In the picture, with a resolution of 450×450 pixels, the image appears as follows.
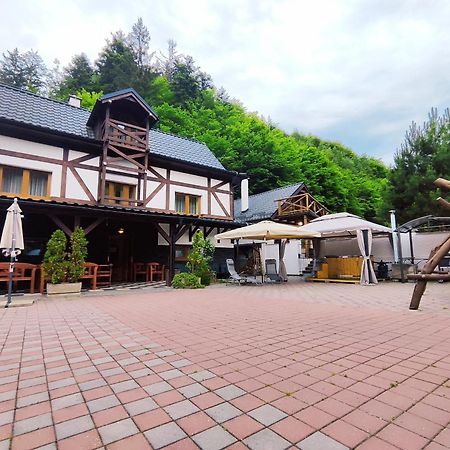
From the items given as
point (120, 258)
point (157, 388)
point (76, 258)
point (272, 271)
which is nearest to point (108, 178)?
point (120, 258)

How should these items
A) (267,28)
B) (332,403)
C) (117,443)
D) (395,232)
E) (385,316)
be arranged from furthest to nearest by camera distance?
1. (395,232)
2. (267,28)
3. (385,316)
4. (332,403)
5. (117,443)

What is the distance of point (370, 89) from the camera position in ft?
45.3

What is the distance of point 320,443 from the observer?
1.28m

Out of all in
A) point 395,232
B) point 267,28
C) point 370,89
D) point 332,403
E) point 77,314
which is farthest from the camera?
point 370,89

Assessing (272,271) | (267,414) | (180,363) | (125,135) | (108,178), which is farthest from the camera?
(125,135)

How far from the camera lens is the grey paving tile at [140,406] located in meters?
1.58

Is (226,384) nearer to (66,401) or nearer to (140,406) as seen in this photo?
(140,406)

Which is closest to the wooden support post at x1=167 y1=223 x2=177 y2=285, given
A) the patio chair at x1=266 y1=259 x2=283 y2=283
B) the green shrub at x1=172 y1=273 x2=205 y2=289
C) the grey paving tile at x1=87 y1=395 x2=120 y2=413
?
the green shrub at x1=172 y1=273 x2=205 y2=289

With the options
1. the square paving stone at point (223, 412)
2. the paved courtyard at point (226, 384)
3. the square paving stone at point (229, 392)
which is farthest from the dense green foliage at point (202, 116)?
the square paving stone at point (223, 412)

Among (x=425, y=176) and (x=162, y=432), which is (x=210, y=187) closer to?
(x=425, y=176)

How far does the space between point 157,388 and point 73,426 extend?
57cm

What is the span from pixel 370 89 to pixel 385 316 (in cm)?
1350

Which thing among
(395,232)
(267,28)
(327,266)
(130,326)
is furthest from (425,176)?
(130,326)

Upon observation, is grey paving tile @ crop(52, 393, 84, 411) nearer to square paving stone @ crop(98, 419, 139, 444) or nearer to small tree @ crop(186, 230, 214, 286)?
square paving stone @ crop(98, 419, 139, 444)
